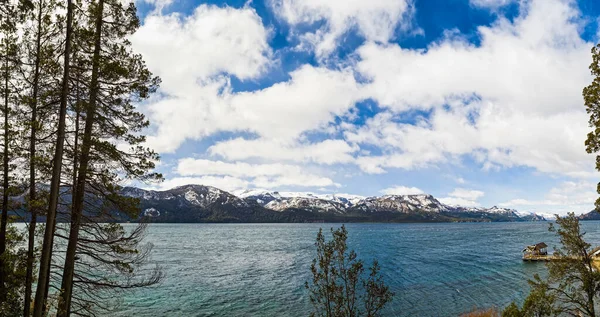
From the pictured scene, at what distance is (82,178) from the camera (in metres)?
15.1

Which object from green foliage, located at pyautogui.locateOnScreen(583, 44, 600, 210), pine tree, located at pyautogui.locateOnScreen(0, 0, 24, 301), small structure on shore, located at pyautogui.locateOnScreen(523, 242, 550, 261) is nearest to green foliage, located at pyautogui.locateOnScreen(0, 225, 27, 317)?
pine tree, located at pyautogui.locateOnScreen(0, 0, 24, 301)

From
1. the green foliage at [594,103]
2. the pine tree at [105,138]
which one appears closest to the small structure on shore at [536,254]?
the green foliage at [594,103]

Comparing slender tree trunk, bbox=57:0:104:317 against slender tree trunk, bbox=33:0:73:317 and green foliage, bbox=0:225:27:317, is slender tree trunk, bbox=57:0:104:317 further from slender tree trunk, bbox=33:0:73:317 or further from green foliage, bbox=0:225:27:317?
green foliage, bbox=0:225:27:317

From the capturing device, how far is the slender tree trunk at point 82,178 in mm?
14339

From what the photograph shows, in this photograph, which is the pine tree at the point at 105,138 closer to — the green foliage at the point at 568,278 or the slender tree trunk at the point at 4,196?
the slender tree trunk at the point at 4,196

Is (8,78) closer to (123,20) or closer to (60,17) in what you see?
(60,17)

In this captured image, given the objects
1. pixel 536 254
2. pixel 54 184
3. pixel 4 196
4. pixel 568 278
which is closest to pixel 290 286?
pixel 568 278

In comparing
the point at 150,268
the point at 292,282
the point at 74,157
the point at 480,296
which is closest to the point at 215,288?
the point at 292,282

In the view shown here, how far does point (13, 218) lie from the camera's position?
48.8 feet

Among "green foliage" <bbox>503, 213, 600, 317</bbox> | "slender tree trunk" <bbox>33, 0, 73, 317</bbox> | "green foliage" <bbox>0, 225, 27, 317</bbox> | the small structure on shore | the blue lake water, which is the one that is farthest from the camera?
the small structure on shore

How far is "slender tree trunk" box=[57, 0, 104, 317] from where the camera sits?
1434 cm

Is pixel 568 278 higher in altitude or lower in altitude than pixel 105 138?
lower

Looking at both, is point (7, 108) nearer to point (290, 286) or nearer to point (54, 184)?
point (54, 184)

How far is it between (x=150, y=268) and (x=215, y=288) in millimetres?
22400
